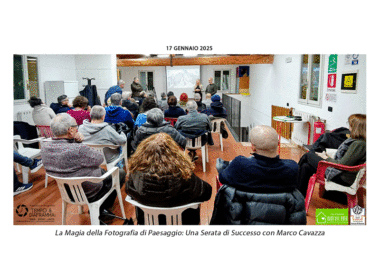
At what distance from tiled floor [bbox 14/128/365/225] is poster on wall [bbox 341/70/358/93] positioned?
1316 millimetres

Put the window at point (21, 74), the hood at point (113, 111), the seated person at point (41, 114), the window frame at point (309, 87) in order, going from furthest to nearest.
A: the window frame at point (309, 87), the hood at point (113, 111), the seated person at point (41, 114), the window at point (21, 74)

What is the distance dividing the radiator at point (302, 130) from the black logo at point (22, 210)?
4.39 m

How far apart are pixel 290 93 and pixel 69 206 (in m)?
5.05

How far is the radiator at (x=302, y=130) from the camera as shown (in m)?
4.69

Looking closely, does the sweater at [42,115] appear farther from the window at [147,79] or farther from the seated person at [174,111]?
the window at [147,79]

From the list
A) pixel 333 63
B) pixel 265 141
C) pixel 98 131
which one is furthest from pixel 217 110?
pixel 265 141

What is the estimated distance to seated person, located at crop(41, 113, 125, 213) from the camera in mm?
1819

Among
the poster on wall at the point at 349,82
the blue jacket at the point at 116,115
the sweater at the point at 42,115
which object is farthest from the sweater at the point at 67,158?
the poster on wall at the point at 349,82

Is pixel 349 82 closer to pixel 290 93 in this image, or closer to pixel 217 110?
pixel 217 110

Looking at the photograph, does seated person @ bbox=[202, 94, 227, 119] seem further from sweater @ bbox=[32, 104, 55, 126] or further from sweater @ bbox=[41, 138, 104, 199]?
sweater @ bbox=[41, 138, 104, 199]

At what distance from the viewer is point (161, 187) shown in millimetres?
1396

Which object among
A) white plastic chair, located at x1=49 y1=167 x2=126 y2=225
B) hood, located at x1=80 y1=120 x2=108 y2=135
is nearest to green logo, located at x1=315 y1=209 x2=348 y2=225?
white plastic chair, located at x1=49 y1=167 x2=126 y2=225

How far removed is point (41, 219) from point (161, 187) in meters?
0.87
